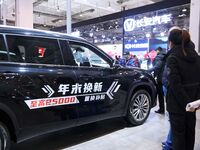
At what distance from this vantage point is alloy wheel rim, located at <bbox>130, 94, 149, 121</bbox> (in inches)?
165

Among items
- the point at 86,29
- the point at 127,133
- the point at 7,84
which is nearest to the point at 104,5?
the point at 86,29

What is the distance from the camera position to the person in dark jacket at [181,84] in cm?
222

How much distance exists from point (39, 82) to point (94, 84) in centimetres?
87

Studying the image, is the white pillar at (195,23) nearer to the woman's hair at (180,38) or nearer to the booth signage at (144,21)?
the booth signage at (144,21)

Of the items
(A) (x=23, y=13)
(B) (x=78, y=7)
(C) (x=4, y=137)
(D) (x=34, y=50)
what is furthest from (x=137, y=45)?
(C) (x=4, y=137)

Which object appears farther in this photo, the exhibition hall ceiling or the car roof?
the exhibition hall ceiling

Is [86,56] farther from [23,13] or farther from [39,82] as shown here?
[23,13]

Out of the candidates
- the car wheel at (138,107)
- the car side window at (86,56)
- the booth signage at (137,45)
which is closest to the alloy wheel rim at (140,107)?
the car wheel at (138,107)

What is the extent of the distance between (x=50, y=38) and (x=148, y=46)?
9683mm

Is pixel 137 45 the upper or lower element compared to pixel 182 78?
upper

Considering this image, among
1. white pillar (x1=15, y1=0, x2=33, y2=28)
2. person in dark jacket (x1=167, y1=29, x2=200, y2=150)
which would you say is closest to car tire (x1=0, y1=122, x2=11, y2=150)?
person in dark jacket (x1=167, y1=29, x2=200, y2=150)

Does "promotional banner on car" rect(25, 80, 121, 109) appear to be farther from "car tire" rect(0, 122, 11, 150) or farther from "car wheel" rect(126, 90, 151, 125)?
"car wheel" rect(126, 90, 151, 125)

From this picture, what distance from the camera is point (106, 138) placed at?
12.0 feet

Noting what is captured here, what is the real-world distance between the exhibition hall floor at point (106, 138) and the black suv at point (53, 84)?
33 cm
